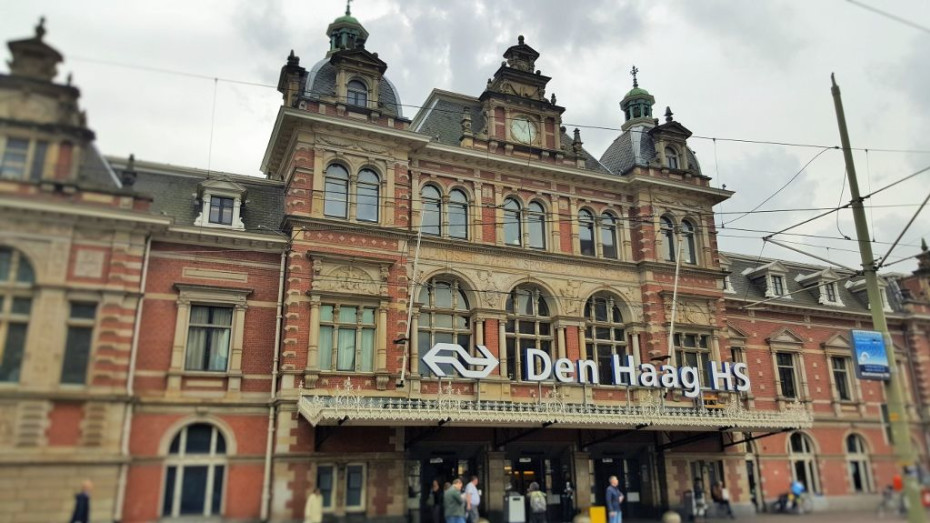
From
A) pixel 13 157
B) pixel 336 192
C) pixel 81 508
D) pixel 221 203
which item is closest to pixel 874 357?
pixel 336 192

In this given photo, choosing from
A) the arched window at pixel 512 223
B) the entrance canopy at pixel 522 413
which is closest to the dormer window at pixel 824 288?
the entrance canopy at pixel 522 413

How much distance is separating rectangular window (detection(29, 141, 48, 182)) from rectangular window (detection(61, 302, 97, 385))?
5486 mm

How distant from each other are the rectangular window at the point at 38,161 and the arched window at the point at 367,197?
11.4 m

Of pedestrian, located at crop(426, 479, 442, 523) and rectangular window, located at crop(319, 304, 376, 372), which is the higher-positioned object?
rectangular window, located at crop(319, 304, 376, 372)

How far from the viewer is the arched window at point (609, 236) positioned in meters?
31.5

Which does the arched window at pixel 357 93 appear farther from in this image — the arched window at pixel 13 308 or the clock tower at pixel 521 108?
the arched window at pixel 13 308

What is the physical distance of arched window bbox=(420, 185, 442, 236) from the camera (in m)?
28.2

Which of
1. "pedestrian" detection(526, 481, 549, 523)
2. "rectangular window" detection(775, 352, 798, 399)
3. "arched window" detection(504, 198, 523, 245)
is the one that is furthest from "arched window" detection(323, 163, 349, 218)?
"rectangular window" detection(775, 352, 798, 399)

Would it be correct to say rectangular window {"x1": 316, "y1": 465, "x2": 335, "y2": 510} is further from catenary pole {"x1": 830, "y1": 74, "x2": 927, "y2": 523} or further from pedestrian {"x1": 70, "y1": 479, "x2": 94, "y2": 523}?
catenary pole {"x1": 830, "y1": 74, "x2": 927, "y2": 523}

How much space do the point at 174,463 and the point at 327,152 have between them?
38.9 feet

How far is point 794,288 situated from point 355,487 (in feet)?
88.7

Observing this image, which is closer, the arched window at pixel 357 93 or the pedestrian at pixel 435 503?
the pedestrian at pixel 435 503

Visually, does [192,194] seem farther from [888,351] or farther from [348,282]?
[888,351]

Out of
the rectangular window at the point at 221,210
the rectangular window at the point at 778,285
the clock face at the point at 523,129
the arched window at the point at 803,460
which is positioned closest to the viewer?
the rectangular window at the point at 221,210
